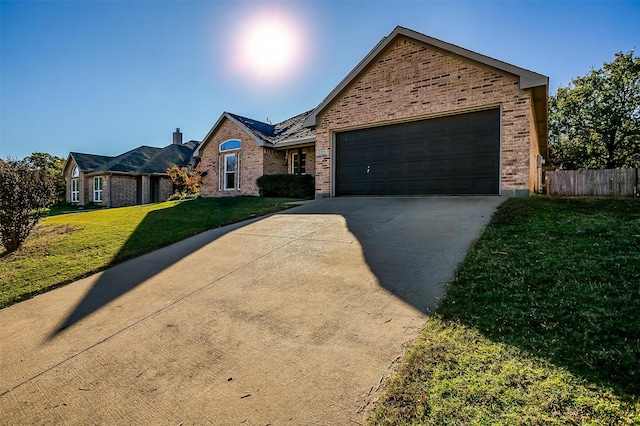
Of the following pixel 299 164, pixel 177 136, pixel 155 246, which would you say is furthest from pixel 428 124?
pixel 177 136

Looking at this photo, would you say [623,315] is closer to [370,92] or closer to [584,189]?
[370,92]

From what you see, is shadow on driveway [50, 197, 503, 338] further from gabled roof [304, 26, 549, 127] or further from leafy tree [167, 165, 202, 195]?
leafy tree [167, 165, 202, 195]

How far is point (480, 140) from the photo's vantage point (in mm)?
9867

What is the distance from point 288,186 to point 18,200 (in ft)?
30.9

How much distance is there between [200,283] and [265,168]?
12.3 meters

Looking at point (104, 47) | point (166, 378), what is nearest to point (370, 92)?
point (104, 47)

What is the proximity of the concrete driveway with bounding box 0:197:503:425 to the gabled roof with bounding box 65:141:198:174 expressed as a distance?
77.4ft

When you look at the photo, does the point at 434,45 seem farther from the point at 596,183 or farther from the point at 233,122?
the point at 233,122

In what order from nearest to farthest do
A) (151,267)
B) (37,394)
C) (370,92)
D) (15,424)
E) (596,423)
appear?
(596,423), (15,424), (37,394), (151,267), (370,92)

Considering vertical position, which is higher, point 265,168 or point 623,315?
point 265,168

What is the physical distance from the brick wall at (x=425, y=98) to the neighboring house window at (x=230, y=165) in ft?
20.4

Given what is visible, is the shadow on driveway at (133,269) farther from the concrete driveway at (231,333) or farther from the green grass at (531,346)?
the green grass at (531,346)

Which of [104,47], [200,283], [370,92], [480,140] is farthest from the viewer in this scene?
[370,92]

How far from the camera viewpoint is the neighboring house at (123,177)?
25177 millimetres
